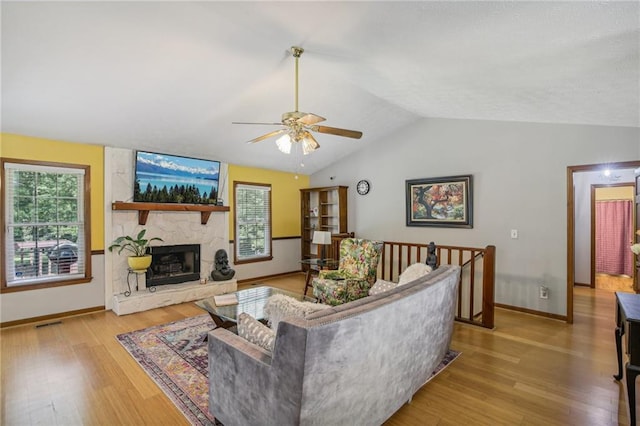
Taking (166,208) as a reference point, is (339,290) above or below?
below

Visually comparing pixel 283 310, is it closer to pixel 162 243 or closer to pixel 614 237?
pixel 162 243

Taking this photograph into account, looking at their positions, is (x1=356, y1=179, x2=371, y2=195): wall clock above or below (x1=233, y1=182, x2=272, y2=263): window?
above

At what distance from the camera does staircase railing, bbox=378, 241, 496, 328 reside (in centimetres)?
371

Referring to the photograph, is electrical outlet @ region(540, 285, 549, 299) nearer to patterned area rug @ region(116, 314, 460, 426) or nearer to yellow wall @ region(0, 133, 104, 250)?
patterned area rug @ region(116, 314, 460, 426)

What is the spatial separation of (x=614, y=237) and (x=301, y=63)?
688 cm

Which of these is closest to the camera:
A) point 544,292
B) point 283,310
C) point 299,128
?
point 283,310

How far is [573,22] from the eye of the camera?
1.67m

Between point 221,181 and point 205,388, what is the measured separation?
155 inches

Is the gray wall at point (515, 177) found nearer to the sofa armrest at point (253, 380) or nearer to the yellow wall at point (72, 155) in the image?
the sofa armrest at point (253, 380)

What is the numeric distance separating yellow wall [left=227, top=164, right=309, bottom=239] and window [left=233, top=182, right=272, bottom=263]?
5.3 inches

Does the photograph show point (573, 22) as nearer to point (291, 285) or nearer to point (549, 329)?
point (549, 329)

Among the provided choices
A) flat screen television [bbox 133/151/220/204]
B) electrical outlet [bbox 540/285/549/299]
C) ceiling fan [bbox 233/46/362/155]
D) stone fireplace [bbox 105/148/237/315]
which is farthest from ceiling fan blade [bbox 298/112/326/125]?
electrical outlet [bbox 540/285/549/299]

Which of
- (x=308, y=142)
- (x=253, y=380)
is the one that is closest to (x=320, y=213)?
(x=308, y=142)

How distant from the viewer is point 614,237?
5.92 m
